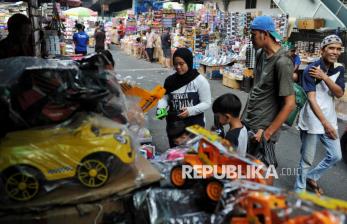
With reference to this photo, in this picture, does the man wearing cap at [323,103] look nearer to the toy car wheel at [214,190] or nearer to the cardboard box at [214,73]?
the toy car wheel at [214,190]

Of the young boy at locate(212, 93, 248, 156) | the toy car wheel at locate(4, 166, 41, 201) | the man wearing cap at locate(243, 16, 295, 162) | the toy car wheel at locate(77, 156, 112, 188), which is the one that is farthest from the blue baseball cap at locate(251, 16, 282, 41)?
the toy car wheel at locate(4, 166, 41, 201)

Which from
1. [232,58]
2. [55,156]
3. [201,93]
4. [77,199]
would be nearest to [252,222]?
[77,199]

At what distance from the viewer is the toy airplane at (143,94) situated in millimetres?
2633

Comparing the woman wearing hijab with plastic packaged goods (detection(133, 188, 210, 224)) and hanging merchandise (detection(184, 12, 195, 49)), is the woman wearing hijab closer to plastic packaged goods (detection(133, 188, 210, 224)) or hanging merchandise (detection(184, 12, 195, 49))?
plastic packaged goods (detection(133, 188, 210, 224))

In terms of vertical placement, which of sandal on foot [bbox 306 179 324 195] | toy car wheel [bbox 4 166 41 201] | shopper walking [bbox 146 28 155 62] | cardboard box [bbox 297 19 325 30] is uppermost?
cardboard box [bbox 297 19 325 30]

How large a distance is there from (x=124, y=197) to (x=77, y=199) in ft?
0.90

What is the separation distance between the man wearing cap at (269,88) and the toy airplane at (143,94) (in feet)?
2.80

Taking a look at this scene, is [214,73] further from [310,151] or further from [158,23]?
[310,151]

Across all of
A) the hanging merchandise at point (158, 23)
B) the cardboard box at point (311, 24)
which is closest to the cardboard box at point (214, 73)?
the cardboard box at point (311, 24)

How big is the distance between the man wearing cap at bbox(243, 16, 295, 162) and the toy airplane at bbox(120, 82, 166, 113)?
2.80 feet

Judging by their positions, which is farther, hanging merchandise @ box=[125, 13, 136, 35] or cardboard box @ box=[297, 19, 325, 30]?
hanging merchandise @ box=[125, 13, 136, 35]

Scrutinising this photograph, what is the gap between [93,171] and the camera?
197 cm

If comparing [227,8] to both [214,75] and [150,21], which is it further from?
[214,75]

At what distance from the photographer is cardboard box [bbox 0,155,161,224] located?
1.87 metres
